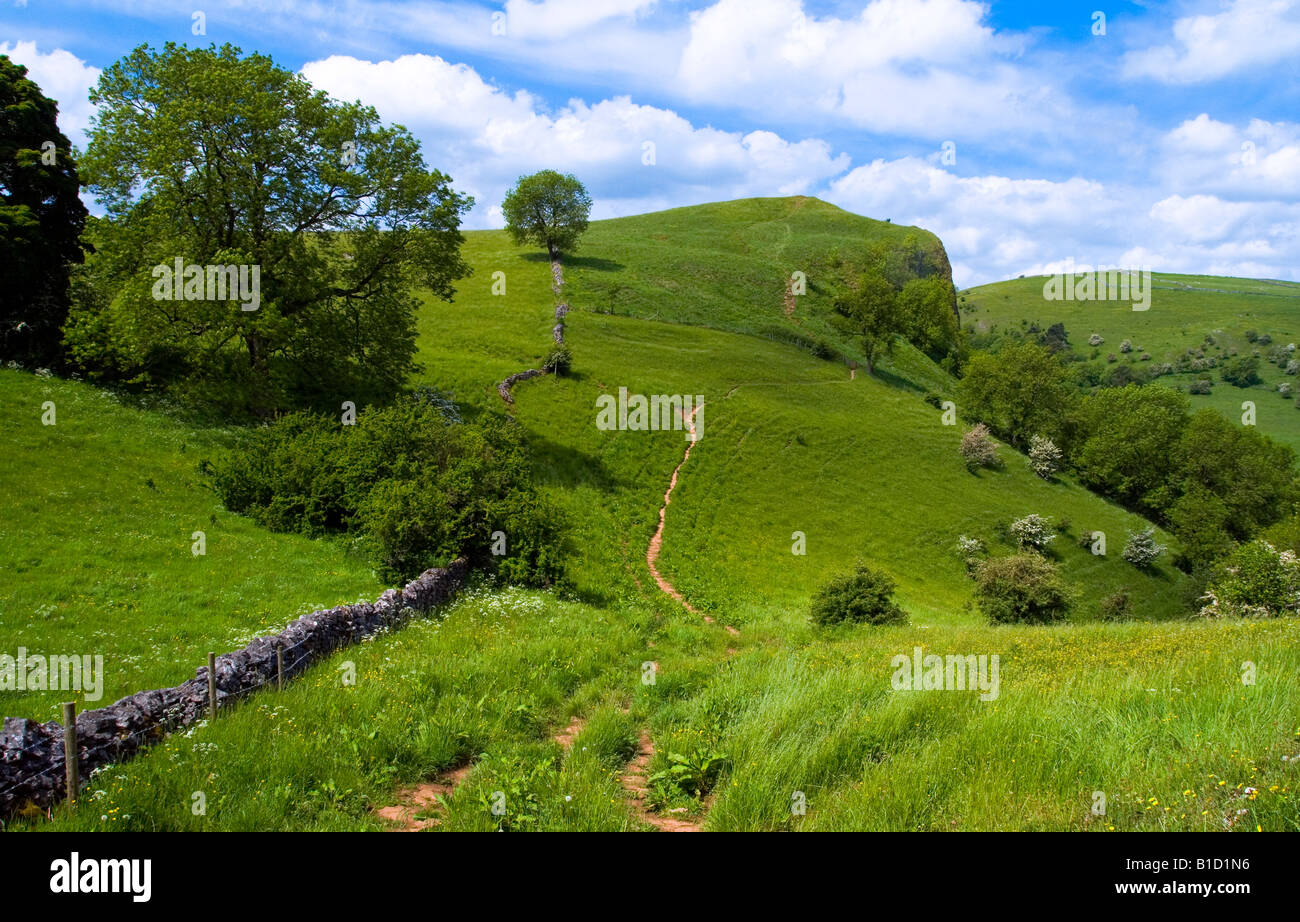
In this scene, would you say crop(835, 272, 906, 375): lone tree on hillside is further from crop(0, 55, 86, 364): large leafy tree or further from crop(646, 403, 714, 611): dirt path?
crop(0, 55, 86, 364): large leafy tree

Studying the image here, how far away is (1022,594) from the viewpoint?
29.5 metres

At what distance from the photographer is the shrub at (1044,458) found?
2427 inches

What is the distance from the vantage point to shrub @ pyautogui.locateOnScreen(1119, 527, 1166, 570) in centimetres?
5094

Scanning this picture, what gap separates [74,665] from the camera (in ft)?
36.3

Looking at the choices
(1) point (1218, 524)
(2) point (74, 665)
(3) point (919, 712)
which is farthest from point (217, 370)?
(1) point (1218, 524)

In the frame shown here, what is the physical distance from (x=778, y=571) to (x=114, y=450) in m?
27.7

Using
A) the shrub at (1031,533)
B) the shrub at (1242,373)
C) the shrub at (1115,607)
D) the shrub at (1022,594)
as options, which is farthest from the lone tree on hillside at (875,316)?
the shrub at (1242,373)

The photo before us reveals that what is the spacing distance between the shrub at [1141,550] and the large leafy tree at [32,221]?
65665 millimetres

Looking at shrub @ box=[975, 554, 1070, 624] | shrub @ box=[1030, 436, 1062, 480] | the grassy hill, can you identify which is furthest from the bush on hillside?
the grassy hill

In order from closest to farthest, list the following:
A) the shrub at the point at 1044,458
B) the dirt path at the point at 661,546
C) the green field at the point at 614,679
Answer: the green field at the point at 614,679 → the dirt path at the point at 661,546 → the shrub at the point at 1044,458

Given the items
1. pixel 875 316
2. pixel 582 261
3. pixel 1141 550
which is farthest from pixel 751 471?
pixel 582 261

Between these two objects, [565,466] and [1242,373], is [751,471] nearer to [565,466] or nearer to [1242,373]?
[565,466]

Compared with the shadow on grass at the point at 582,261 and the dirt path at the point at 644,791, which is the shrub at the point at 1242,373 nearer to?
the shadow on grass at the point at 582,261
